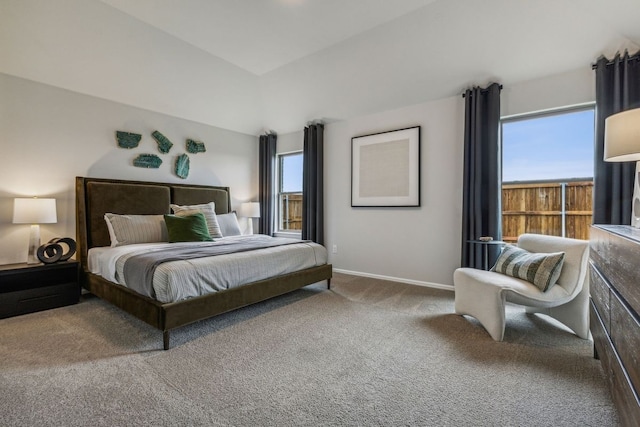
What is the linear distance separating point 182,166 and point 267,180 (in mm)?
1538

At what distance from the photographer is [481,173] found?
356 cm

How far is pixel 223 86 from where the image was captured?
4.63 metres

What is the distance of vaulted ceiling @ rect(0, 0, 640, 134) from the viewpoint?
9.40 ft

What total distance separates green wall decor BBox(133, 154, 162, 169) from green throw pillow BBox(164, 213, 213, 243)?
1.12 metres

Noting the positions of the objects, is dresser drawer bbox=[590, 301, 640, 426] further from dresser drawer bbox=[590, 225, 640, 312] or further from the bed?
the bed

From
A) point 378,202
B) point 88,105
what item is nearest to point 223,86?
point 88,105

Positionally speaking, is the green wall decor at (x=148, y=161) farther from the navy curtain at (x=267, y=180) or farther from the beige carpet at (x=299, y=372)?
the beige carpet at (x=299, y=372)

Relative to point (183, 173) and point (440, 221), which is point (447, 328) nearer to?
point (440, 221)

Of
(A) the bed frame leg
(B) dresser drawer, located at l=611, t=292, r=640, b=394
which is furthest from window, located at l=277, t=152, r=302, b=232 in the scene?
(B) dresser drawer, located at l=611, t=292, r=640, b=394

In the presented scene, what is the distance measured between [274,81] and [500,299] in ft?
13.7

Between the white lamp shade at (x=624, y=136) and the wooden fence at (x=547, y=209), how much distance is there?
1.41 m

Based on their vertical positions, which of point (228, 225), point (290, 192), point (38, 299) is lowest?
point (38, 299)

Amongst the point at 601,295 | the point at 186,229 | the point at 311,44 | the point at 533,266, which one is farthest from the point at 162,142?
the point at 601,295

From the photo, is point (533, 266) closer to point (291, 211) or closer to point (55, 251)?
point (291, 211)
